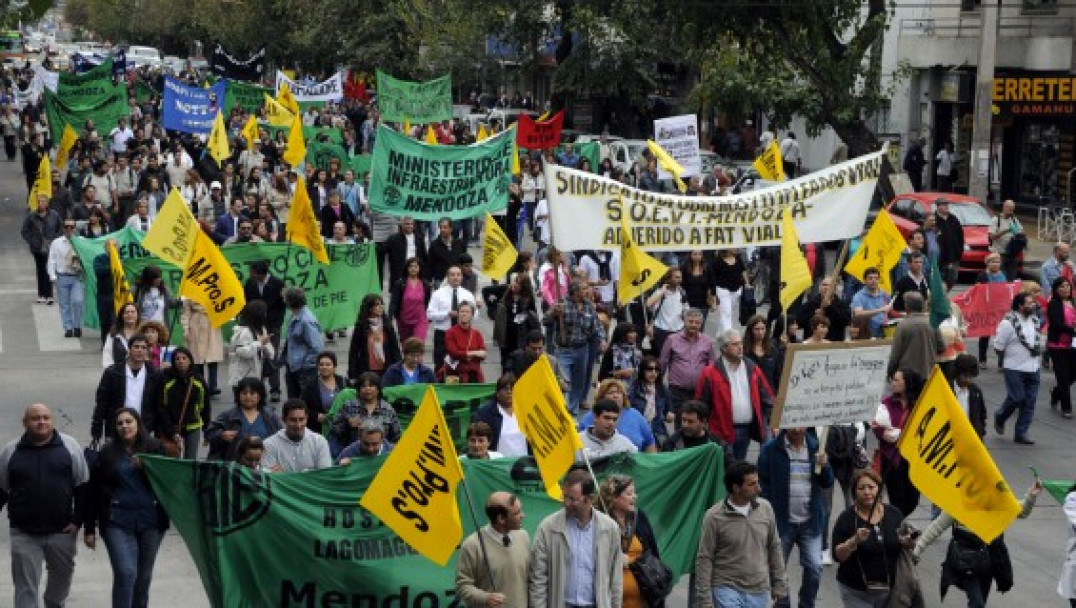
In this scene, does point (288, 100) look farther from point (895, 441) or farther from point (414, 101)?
point (895, 441)

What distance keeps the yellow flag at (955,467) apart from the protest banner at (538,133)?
22.8m

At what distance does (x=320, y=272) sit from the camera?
19.4 m

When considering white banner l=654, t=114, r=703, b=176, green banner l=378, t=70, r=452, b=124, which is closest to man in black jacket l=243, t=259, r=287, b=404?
white banner l=654, t=114, r=703, b=176

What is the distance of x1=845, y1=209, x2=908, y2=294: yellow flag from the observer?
17.0 meters

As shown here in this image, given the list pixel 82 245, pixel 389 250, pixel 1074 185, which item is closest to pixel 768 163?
pixel 389 250

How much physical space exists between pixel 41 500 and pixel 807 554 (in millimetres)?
4147

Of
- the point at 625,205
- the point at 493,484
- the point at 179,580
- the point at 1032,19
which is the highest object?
the point at 1032,19

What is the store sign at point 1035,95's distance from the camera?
3484cm

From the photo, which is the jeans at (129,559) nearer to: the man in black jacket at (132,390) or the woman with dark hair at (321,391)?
the man in black jacket at (132,390)

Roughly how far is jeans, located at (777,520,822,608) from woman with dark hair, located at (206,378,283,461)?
309cm

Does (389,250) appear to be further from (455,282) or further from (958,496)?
(958,496)

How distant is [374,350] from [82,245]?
24.9 feet

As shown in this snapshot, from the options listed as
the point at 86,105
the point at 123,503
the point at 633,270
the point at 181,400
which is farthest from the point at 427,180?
the point at 86,105

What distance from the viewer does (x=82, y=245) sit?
21.5 meters
